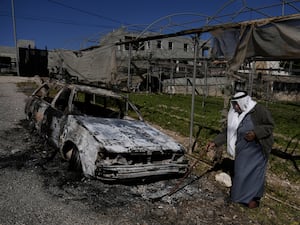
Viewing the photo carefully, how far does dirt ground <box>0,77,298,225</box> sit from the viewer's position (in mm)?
3107

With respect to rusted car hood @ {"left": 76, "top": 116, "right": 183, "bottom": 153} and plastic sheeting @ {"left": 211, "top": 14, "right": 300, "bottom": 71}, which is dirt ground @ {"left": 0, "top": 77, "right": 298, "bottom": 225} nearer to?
rusted car hood @ {"left": 76, "top": 116, "right": 183, "bottom": 153}

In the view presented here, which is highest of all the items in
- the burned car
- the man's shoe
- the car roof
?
the car roof

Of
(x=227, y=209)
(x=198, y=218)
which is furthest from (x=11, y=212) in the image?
(x=227, y=209)

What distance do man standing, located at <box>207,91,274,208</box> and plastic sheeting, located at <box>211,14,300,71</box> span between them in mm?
1350

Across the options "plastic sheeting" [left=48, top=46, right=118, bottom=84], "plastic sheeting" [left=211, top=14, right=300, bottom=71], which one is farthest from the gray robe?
"plastic sheeting" [left=48, top=46, right=118, bottom=84]

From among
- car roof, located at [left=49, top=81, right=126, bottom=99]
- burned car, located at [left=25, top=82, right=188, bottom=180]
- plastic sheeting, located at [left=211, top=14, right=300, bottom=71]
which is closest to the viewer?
burned car, located at [left=25, top=82, right=188, bottom=180]

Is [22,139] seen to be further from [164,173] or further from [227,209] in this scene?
[227,209]

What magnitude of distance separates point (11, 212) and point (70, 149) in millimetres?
1687

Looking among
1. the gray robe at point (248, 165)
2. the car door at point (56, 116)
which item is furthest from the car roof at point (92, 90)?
the gray robe at point (248, 165)

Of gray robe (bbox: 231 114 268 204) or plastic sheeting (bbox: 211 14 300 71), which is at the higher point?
plastic sheeting (bbox: 211 14 300 71)

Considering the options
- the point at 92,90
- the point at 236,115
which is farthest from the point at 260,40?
the point at 92,90

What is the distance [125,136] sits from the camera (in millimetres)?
4234

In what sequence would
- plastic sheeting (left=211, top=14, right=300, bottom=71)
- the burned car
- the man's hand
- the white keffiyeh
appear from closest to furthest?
the man's hand
the white keffiyeh
the burned car
plastic sheeting (left=211, top=14, right=300, bottom=71)

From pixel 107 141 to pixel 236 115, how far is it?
1.96m
